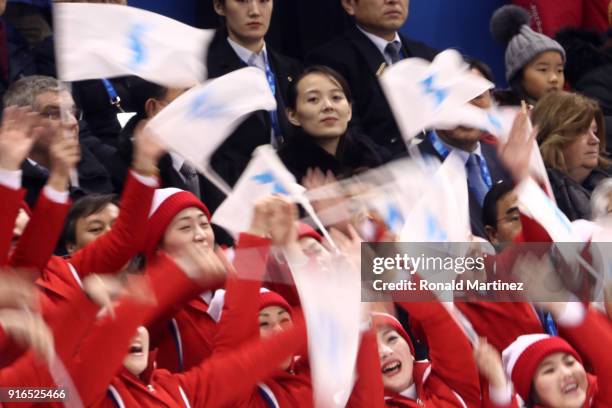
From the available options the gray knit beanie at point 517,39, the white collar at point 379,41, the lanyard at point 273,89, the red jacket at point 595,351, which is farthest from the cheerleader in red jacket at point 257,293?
the gray knit beanie at point 517,39

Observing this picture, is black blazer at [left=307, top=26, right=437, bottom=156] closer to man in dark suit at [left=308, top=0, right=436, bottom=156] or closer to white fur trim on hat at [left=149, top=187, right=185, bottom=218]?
man in dark suit at [left=308, top=0, right=436, bottom=156]

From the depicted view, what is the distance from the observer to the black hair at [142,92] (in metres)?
6.44

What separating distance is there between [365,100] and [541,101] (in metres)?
0.89

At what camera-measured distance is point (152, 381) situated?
5.24 metres

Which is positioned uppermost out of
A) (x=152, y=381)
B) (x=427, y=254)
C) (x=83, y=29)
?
(x=83, y=29)

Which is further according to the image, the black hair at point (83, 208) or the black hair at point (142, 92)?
the black hair at point (142, 92)

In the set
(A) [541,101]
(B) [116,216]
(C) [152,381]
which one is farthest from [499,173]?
(C) [152,381]

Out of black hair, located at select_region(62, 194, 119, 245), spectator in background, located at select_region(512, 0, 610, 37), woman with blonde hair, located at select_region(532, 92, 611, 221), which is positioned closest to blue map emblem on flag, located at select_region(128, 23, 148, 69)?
black hair, located at select_region(62, 194, 119, 245)

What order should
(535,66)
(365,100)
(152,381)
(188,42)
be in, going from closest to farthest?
(152,381) < (188,42) < (365,100) < (535,66)

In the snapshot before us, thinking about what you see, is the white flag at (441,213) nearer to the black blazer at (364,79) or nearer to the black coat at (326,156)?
the black coat at (326,156)

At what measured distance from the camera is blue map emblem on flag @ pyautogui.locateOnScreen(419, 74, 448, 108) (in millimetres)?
6258

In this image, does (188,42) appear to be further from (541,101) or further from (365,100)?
(541,101)

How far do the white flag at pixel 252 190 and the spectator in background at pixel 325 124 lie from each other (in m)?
0.97

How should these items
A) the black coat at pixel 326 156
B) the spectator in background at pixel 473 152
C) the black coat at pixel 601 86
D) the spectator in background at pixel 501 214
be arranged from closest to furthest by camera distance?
1. the black coat at pixel 326 156
2. the spectator in background at pixel 501 214
3. the spectator in background at pixel 473 152
4. the black coat at pixel 601 86
